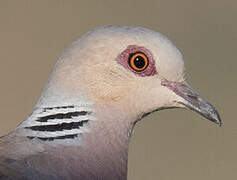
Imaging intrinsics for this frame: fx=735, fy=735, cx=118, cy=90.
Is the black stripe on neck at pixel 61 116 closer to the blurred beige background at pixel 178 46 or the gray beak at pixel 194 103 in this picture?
the gray beak at pixel 194 103

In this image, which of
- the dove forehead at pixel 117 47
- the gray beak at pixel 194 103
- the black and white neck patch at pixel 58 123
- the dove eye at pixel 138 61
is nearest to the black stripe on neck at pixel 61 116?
the black and white neck patch at pixel 58 123

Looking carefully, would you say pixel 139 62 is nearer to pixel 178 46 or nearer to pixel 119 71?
pixel 119 71

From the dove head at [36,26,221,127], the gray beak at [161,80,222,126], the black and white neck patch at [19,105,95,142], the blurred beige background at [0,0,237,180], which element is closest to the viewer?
the black and white neck patch at [19,105,95,142]

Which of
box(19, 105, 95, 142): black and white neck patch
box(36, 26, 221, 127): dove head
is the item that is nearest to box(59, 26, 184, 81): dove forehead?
box(36, 26, 221, 127): dove head

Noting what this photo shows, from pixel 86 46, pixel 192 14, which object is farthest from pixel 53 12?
pixel 86 46

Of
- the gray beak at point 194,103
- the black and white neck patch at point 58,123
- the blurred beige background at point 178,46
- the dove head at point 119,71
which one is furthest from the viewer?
the blurred beige background at point 178,46

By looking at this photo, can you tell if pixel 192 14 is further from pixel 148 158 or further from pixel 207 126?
pixel 148 158

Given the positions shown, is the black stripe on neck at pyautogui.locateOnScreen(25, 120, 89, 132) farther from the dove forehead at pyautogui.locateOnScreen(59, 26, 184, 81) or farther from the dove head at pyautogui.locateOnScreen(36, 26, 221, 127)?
the dove forehead at pyautogui.locateOnScreen(59, 26, 184, 81)

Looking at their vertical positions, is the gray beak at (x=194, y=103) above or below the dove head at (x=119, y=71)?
below
